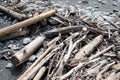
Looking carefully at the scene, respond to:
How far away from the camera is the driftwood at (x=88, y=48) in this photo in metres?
5.05

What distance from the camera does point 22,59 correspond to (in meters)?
5.08

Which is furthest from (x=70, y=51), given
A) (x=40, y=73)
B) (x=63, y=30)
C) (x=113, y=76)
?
(x=113, y=76)

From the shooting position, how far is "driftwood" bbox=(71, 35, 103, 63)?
5.05m

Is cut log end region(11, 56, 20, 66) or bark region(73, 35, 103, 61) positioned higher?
bark region(73, 35, 103, 61)

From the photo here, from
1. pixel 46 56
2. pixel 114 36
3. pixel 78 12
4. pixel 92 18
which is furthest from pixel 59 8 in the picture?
pixel 46 56

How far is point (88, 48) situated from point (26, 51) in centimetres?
123

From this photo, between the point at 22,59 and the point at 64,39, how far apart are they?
1.14 metres

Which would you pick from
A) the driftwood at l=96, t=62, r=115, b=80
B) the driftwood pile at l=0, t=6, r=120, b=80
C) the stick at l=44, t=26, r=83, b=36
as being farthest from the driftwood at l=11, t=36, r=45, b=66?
the driftwood at l=96, t=62, r=115, b=80

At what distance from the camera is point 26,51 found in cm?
525

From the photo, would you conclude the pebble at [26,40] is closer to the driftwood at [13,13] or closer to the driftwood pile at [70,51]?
the driftwood pile at [70,51]

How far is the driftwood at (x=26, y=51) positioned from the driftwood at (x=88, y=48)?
0.93 metres

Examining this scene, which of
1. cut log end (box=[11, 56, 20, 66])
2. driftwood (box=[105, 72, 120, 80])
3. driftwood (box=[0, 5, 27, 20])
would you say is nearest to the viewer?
driftwood (box=[105, 72, 120, 80])

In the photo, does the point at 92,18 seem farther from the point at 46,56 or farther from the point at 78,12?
the point at 46,56

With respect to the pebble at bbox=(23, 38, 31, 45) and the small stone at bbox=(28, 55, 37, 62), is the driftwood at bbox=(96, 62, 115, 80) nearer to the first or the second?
the small stone at bbox=(28, 55, 37, 62)
